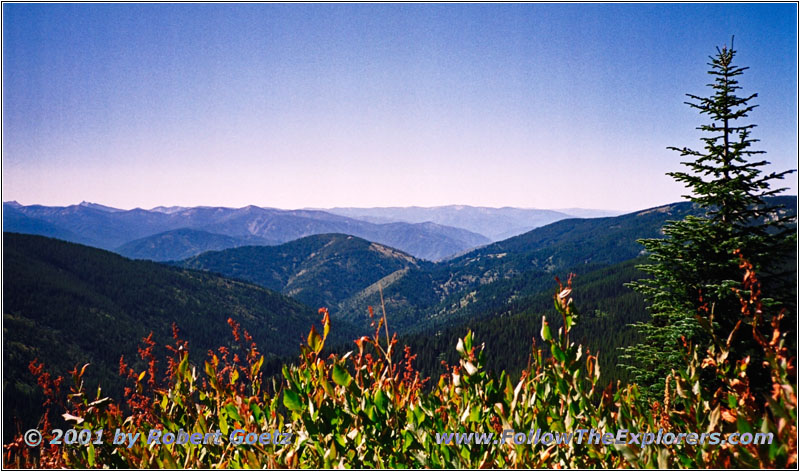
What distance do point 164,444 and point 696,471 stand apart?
3.86m

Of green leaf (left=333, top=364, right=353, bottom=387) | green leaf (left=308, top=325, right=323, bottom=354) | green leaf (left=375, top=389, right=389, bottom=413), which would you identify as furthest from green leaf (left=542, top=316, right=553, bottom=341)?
green leaf (left=308, top=325, right=323, bottom=354)

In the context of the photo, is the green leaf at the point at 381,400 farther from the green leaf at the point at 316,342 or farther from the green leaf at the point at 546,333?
the green leaf at the point at 546,333

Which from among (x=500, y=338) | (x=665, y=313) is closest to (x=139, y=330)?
(x=500, y=338)

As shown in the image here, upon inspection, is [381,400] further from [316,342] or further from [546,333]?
[546,333]

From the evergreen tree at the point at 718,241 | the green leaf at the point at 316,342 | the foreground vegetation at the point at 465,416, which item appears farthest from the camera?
the evergreen tree at the point at 718,241

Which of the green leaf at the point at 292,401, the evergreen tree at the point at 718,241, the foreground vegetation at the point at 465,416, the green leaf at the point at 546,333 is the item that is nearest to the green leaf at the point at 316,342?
the foreground vegetation at the point at 465,416

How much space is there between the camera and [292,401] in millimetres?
3199

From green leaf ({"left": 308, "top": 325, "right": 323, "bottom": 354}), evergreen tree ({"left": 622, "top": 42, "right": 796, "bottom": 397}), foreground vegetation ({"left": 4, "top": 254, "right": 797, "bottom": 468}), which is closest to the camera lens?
foreground vegetation ({"left": 4, "top": 254, "right": 797, "bottom": 468})

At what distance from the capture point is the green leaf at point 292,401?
3.09m

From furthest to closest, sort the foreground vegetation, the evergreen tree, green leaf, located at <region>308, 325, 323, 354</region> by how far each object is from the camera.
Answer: the evergreen tree → green leaf, located at <region>308, 325, 323, 354</region> → the foreground vegetation

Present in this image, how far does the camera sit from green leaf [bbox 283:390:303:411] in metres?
3.09

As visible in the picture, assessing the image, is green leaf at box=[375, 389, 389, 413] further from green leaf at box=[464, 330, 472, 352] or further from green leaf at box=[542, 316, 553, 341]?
green leaf at box=[542, 316, 553, 341]

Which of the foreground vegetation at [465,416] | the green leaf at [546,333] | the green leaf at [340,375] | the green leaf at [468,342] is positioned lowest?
the foreground vegetation at [465,416]

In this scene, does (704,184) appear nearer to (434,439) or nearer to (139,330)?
(434,439)
